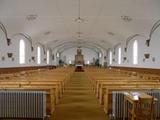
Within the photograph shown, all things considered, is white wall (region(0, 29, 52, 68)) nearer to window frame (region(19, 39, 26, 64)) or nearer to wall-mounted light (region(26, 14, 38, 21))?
window frame (region(19, 39, 26, 64))

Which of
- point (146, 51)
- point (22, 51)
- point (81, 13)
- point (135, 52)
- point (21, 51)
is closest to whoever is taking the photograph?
point (81, 13)

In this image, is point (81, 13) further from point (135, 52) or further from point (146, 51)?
point (135, 52)

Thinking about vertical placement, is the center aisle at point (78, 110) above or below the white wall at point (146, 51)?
below

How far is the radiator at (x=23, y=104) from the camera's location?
274 inches

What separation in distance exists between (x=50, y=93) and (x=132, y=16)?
878 centimetres

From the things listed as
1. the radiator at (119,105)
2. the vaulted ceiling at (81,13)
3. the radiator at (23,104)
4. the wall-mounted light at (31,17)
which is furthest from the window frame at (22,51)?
the radiator at (119,105)

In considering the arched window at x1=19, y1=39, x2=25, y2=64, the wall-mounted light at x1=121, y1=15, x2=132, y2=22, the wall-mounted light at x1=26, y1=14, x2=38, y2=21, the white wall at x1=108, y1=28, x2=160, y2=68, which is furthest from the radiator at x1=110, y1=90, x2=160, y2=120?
the arched window at x1=19, y1=39, x2=25, y2=64

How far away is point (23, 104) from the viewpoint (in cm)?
700

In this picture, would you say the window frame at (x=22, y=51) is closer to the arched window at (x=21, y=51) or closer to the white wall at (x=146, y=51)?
the arched window at (x=21, y=51)

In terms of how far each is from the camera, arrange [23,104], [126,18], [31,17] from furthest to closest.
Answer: [126,18]
[31,17]
[23,104]

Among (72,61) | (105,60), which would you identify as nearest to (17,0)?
(105,60)

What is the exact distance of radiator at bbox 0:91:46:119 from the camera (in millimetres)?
6949

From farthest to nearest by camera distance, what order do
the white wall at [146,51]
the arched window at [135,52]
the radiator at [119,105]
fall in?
the arched window at [135,52] < the white wall at [146,51] < the radiator at [119,105]

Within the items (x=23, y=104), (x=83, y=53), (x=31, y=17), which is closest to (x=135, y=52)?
(x=31, y=17)
